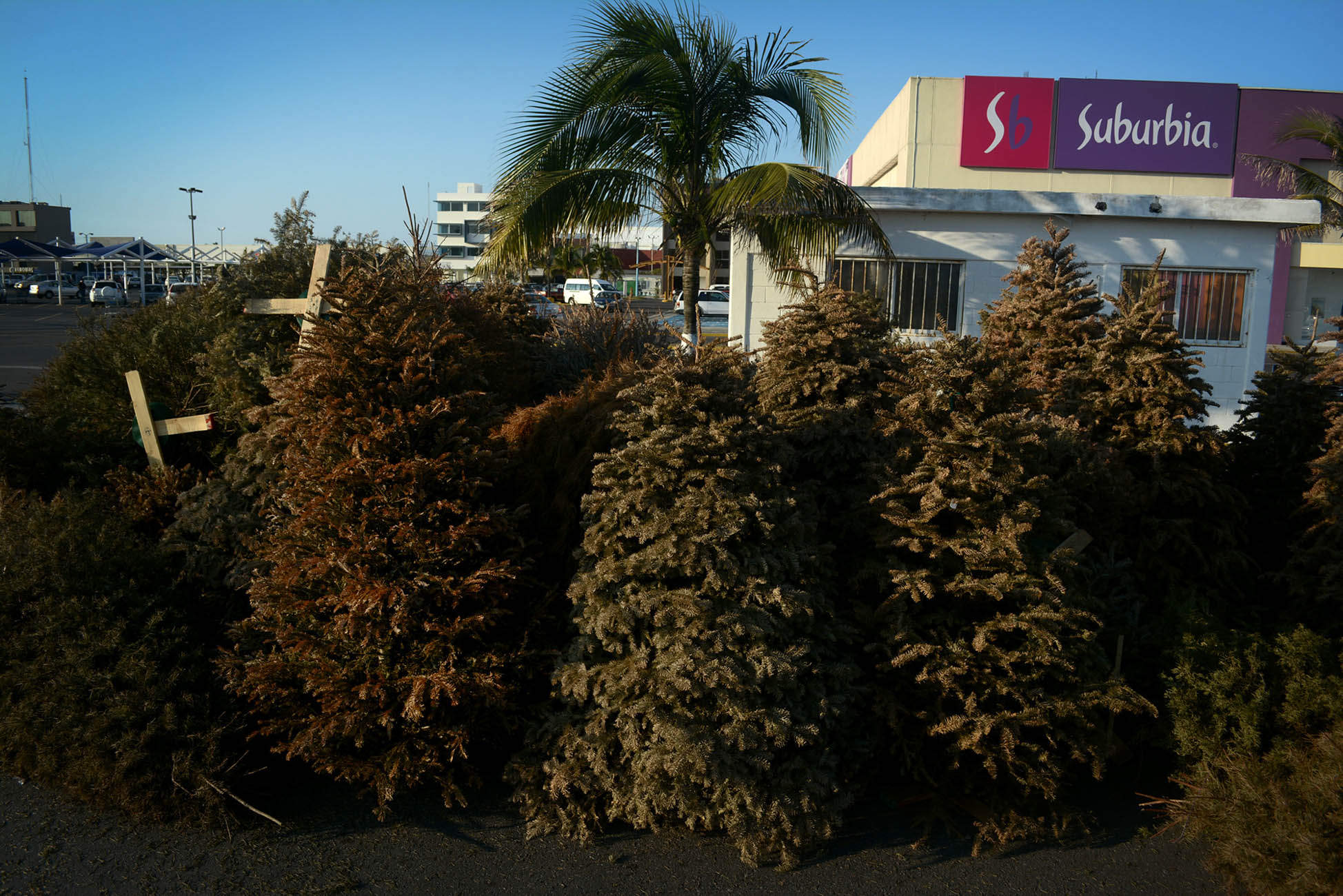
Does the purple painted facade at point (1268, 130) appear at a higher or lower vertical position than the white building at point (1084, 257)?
higher

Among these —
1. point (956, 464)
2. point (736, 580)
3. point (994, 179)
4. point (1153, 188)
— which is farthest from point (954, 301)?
point (1153, 188)

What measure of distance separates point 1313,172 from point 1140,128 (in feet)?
24.4

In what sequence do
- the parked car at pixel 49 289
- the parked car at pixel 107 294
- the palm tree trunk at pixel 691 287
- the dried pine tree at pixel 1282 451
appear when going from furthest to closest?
the parked car at pixel 49 289, the parked car at pixel 107 294, the palm tree trunk at pixel 691 287, the dried pine tree at pixel 1282 451

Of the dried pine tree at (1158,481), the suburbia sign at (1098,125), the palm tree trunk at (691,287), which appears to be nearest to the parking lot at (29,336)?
the palm tree trunk at (691,287)

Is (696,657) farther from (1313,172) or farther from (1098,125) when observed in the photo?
(1313,172)

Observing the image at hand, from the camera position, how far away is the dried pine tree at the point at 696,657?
3650 mm

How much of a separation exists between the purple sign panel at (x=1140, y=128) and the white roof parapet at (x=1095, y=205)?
10356 millimetres

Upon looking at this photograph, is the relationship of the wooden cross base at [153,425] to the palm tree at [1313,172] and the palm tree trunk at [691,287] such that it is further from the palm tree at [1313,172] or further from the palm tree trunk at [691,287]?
the palm tree at [1313,172]

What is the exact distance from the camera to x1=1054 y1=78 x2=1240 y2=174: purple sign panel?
850 inches

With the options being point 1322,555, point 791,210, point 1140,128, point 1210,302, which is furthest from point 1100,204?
point 1140,128

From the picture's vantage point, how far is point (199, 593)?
504 centimetres

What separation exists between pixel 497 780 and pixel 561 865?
30.7 inches

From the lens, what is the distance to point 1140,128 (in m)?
21.9

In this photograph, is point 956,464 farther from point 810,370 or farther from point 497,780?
point 497,780
